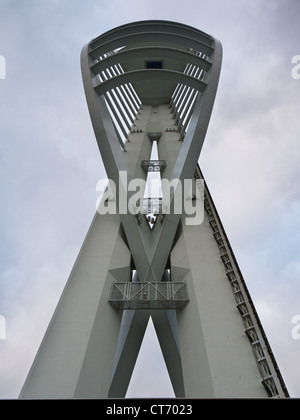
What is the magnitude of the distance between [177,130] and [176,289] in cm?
1022

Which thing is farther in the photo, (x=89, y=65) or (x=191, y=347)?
(x=89, y=65)

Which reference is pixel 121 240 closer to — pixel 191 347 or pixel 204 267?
pixel 204 267

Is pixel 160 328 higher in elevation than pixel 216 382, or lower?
higher

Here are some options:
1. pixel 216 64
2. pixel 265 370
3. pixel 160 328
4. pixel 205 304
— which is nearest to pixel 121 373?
pixel 160 328

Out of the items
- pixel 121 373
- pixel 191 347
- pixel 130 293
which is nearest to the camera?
pixel 191 347

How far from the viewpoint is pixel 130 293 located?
8.61 metres

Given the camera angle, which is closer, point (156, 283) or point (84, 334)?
point (84, 334)

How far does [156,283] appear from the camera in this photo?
8844 millimetres

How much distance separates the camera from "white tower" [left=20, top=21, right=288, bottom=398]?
669 centimetres

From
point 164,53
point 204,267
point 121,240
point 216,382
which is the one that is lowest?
point 216,382

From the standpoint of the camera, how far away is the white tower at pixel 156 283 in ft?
22.0

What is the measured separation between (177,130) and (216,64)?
4166mm

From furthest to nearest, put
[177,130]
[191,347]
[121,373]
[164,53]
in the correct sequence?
[177,130]
[164,53]
[121,373]
[191,347]

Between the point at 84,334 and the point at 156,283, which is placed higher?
the point at 156,283
